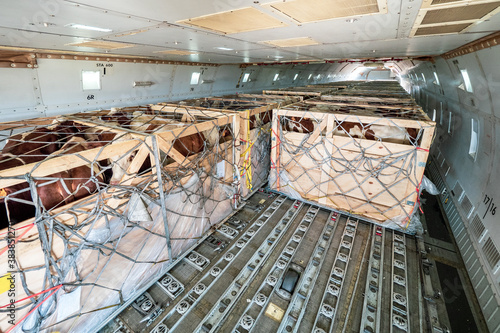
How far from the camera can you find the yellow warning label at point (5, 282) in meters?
2.19

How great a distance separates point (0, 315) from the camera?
2.27 m

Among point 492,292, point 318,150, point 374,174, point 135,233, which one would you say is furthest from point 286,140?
point 492,292

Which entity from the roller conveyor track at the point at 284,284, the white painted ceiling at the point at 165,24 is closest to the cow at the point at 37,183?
the white painted ceiling at the point at 165,24

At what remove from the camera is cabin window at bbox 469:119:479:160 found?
5617 millimetres

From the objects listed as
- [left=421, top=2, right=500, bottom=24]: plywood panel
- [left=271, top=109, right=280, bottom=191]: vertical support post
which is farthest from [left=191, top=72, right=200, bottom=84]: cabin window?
[left=421, top=2, right=500, bottom=24]: plywood panel

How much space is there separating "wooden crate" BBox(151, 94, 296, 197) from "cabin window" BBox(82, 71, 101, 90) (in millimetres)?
3408

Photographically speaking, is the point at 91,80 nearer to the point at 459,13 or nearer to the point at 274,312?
the point at 274,312

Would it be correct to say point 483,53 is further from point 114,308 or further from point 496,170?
point 114,308

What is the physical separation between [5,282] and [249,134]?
4.56 metres

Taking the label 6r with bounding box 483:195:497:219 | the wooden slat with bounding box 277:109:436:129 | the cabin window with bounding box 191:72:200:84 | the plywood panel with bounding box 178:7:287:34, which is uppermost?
the plywood panel with bounding box 178:7:287:34

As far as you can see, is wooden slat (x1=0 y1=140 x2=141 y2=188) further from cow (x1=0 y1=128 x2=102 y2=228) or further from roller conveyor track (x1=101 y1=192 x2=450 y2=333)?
roller conveyor track (x1=101 y1=192 x2=450 y2=333)

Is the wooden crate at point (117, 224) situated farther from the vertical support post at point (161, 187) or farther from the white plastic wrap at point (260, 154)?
the white plastic wrap at point (260, 154)

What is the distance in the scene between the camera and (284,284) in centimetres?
361

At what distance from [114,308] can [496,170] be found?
7.39 metres
